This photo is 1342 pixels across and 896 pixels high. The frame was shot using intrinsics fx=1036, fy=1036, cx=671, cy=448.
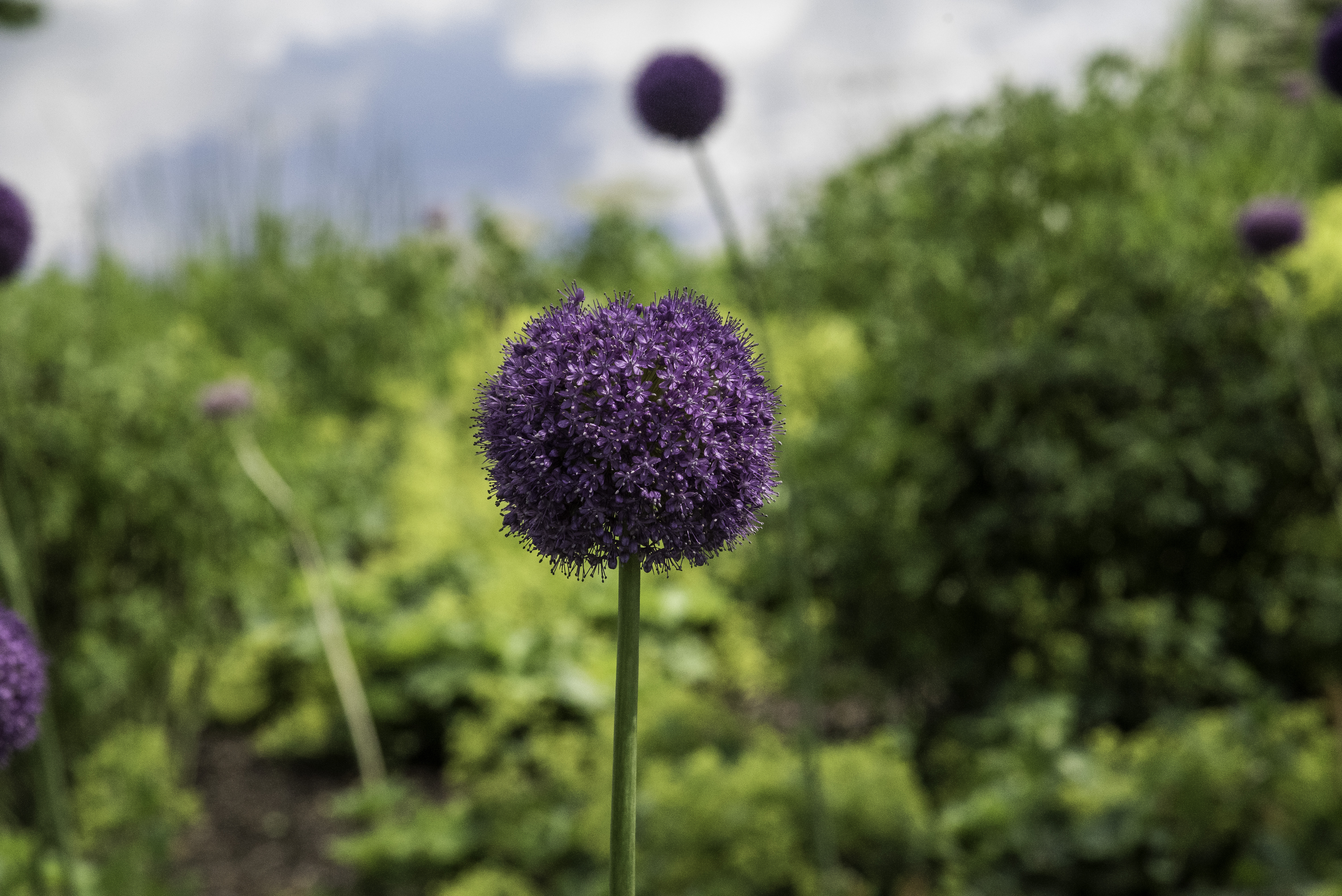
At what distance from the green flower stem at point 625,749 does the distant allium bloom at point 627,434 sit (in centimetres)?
9

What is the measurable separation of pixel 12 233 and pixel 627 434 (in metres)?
2.48

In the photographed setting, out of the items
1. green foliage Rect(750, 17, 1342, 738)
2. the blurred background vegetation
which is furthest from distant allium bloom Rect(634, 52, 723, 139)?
green foliage Rect(750, 17, 1342, 738)

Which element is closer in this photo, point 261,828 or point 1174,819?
point 1174,819

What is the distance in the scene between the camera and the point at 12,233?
9.83 feet

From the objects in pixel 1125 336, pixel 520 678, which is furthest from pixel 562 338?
pixel 520 678

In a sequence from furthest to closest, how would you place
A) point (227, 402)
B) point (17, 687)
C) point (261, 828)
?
point (261, 828) → point (227, 402) → point (17, 687)

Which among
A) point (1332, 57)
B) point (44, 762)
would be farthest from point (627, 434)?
point (1332, 57)

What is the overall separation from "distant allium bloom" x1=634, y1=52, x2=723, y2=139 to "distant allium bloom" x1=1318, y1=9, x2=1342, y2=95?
2731 mm

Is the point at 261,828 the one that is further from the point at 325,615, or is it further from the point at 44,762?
the point at 44,762

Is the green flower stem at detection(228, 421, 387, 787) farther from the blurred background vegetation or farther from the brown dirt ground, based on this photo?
the brown dirt ground

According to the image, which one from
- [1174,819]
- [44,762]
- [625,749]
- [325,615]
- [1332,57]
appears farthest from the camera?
[325,615]

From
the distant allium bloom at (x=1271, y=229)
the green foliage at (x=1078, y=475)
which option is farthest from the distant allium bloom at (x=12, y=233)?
the distant allium bloom at (x=1271, y=229)

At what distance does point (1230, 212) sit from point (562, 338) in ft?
18.5

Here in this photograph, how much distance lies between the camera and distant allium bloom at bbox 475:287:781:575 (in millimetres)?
1455
